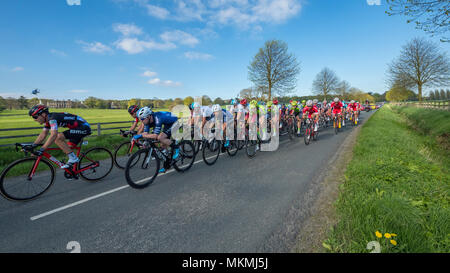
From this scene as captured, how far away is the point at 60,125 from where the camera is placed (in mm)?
4312

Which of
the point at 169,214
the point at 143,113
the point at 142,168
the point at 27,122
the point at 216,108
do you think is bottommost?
the point at 169,214

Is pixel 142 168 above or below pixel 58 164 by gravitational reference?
below

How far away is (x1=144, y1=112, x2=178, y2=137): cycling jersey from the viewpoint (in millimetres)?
4887

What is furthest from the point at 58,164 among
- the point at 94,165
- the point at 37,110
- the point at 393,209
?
the point at 393,209

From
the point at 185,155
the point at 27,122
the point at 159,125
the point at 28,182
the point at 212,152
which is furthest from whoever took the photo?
the point at 27,122

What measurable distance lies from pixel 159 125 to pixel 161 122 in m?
0.11

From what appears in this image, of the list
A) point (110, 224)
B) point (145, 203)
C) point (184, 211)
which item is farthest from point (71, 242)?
point (184, 211)

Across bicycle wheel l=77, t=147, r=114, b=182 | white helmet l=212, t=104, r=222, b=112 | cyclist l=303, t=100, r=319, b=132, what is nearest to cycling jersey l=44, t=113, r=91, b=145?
bicycle wheel l=77, t=147, r=114, b=182

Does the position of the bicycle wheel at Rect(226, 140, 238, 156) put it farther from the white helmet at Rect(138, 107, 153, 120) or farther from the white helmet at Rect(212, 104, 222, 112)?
the white helmet at Rect(138, 107, 153, 120)

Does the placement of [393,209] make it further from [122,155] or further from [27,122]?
[27,122]

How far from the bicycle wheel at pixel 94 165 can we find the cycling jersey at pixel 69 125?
0.44 meters

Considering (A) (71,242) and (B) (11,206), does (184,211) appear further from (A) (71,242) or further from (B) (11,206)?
(B) (11,206)

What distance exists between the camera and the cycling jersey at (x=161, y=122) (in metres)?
4.89
